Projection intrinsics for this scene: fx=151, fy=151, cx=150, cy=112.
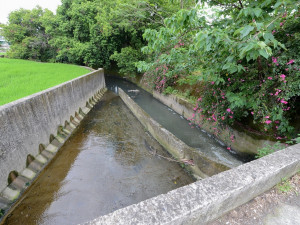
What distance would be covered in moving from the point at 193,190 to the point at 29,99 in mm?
4177

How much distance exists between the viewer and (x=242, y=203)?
156cm

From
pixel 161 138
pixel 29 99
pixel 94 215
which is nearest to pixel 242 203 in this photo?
pixel 94 215

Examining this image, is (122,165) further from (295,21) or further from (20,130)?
(295,21)

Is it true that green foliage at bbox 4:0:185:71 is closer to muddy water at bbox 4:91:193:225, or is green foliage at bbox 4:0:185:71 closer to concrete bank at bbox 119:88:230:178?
concrete bank at bbox 119:88:230:178

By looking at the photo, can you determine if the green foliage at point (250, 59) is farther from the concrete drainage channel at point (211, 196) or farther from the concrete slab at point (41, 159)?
the concrete slab at point (41, 159)

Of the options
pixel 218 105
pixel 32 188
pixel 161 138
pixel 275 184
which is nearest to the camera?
pixel 275 184

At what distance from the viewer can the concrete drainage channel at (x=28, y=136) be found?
2.87 metres

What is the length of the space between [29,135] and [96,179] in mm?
1916

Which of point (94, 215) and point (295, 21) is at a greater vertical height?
point (295, 21)

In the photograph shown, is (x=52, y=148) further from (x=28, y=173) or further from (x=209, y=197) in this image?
(x=209, y=197)

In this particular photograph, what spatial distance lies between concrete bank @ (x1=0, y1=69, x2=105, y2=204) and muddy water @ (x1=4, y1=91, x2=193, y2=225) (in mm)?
257

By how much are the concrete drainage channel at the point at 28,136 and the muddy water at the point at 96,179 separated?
0.77 feet

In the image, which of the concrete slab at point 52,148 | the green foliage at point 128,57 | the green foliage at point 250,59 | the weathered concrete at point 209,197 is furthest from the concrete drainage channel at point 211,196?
the green foliage at point 128,57

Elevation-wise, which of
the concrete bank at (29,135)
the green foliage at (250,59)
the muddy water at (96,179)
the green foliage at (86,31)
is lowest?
the muddy water at (96,179)
